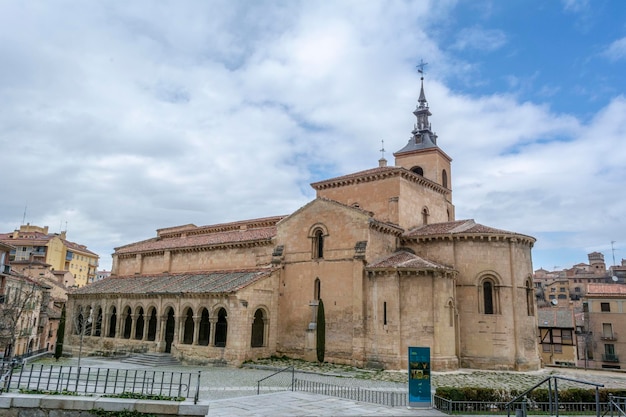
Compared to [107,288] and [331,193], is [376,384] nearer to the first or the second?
[331,193]

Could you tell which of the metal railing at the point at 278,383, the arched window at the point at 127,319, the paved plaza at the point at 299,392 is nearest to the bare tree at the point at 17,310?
the paved plaza at the point at 299,392

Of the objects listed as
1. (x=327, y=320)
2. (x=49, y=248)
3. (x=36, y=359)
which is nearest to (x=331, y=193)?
(x=327, y=320)

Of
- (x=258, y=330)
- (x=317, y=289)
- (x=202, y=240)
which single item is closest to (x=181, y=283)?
(x=202, y=240)

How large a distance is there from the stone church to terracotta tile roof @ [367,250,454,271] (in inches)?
3.2

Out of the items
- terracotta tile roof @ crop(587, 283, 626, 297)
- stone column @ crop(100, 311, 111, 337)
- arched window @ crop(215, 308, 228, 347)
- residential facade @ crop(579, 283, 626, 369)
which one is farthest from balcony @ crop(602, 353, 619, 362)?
stone column @ crop(100, 311, 111, 337)

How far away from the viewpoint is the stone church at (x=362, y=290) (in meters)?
28.8

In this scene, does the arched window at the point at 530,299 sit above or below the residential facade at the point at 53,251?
below

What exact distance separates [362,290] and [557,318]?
→ 100ft

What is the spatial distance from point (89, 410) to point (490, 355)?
24.3 metres

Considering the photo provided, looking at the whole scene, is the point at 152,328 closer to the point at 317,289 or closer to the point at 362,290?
the point at 317,289

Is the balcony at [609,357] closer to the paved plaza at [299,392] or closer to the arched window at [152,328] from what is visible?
the paved plaza at [299,392]

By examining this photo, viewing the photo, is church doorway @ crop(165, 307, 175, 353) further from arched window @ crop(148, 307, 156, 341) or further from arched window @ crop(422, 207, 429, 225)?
arched window @ crop(422, 207, 429, 225)

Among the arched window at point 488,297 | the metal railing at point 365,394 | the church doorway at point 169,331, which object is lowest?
the metal railing at point 365,394

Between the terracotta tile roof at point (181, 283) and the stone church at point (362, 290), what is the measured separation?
194mm
